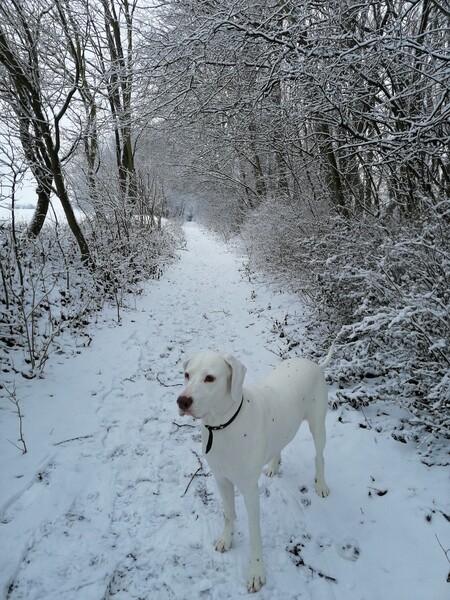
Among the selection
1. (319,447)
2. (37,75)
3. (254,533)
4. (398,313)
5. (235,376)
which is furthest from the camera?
(37,75)

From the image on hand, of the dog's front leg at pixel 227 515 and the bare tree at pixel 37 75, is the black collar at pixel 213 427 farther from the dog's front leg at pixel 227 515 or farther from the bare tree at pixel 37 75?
the bare tree at pixel 37 75

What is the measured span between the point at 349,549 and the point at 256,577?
68cm

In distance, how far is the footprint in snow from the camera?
214 cm

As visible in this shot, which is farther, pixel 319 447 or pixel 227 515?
pixel 319 447

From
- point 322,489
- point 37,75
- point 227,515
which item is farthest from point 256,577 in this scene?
point 37,75

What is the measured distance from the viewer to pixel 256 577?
1993 mm

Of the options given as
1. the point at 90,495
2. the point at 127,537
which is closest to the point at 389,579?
the point at 127,537

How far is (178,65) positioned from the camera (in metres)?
4.82

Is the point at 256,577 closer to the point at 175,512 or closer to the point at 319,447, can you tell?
the point at 175,512

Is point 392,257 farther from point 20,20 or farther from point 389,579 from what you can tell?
point 20,20

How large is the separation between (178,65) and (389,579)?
620cm

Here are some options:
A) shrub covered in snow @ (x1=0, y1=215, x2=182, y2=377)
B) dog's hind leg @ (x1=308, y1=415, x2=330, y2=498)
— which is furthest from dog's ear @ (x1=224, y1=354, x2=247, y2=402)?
shrub covered in snow @ (x1=0, y1=215, x2=182, y2=377)

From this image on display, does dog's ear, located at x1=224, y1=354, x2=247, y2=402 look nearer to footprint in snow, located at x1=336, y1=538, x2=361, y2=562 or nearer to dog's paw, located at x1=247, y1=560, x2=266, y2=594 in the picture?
dog's paw, located at x1=247, y1=560, x2=266, y2=594

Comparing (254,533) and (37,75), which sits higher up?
(37,75)
